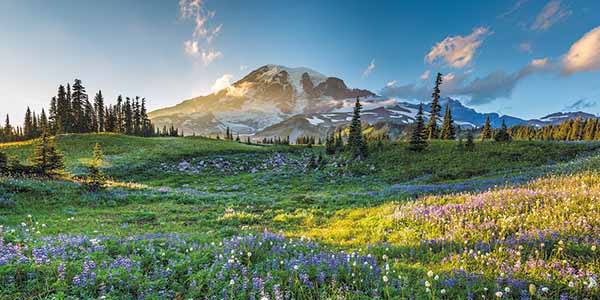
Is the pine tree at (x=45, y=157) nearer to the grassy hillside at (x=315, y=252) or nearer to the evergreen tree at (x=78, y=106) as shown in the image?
the grassy hillside at (x=315, y=252)

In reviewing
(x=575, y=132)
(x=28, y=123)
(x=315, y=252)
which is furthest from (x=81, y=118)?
(x=575, y=132)

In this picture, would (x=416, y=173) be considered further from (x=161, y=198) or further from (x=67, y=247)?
(x=67, y=247)

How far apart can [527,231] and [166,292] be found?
771cm

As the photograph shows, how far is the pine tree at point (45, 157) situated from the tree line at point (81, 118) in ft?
242

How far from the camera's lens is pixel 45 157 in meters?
20.3

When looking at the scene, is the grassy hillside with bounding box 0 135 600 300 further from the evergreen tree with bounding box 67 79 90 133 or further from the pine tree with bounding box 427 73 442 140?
the evergreen tree with bounding box 67 79 90 133

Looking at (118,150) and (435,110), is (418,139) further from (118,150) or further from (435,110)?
(118,150)

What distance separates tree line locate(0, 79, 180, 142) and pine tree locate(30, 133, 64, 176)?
73.8m

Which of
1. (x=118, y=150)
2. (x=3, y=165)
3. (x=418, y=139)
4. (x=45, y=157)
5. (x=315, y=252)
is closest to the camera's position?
(x=315, y=252)

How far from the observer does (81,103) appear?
8875 cm

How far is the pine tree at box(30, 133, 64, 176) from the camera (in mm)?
19703

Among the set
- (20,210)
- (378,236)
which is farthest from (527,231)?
(20,210)

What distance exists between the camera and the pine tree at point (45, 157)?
1970 centimetres

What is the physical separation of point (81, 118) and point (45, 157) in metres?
89.2
